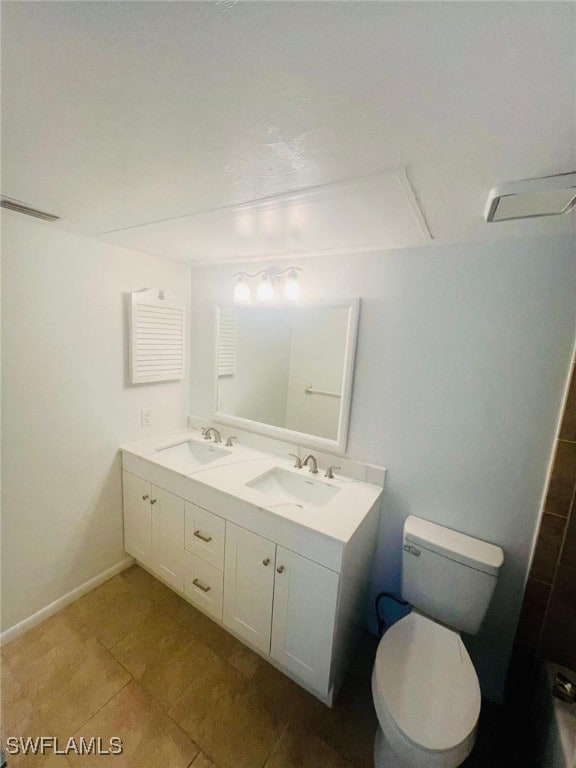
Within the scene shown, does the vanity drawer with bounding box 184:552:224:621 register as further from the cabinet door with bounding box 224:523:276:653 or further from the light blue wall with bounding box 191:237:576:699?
the light blue wall with bounding box 191:237:576:699

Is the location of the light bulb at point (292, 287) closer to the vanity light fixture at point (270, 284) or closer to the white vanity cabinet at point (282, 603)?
the vanity light fixture at point (270, 284)

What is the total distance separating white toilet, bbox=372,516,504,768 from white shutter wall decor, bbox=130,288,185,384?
5.86 feet

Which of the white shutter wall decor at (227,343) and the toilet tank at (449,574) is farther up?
the white shutter wall decor at (227,343)

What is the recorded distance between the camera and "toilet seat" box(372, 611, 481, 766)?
90 centimetres

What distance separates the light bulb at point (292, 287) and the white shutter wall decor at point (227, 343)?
0.53 metres

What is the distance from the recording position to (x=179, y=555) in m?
1.68

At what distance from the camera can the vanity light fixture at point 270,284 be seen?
5.51 feet

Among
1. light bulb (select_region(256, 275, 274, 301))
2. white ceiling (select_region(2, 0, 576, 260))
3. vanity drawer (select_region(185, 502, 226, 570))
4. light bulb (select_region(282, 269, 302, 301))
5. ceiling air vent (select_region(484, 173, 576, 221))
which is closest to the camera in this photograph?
white ceiling (select_region(2, 0, 576, 260))

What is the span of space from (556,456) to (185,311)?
2.25 metres

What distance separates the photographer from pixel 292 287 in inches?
65.9

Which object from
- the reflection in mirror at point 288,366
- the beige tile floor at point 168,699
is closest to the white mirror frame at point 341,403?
the reflection in mirror at point 288,366

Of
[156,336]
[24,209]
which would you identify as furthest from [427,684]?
[24,209]

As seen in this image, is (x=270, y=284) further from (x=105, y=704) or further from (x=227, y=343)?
(x=105, y=704)

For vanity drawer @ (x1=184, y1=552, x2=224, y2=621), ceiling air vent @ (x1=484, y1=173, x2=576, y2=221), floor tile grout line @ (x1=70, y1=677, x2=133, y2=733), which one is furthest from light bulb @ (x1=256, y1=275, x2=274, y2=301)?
floor tile grout line @ (x1=70, y1=677, x2=133, y2=733)
